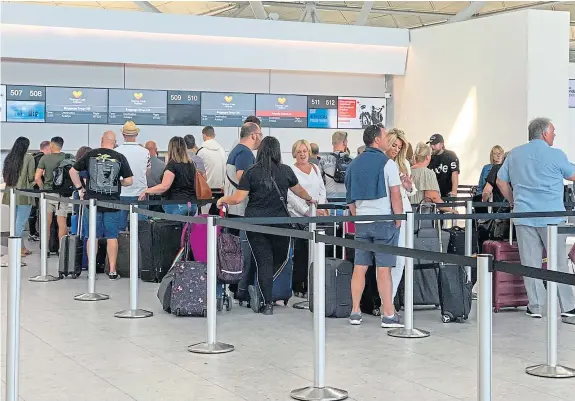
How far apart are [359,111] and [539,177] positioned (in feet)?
25.6

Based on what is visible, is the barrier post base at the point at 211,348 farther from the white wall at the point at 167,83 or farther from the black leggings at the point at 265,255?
the white wall at the point at 167,83

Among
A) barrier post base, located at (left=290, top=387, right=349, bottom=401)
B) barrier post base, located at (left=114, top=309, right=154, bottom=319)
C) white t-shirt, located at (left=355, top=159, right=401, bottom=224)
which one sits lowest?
barrier post base, located at (left=290, top=387, right=349, bottom=401)

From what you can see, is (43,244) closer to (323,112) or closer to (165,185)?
(165,185)

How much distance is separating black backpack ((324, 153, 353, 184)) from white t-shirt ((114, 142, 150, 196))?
6.77ft

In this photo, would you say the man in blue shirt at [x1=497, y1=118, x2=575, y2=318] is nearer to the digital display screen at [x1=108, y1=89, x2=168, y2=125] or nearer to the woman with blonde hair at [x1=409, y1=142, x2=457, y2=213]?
the woman with blonde hair at [x1=409, y1=142, x2=457, y2=213]

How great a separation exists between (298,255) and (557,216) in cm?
242

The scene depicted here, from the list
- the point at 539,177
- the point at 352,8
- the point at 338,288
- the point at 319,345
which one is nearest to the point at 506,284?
the point at 539,177

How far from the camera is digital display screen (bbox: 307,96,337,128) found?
15.0m

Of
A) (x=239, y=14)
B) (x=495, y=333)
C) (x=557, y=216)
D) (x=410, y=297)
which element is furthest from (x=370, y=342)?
(x=239, y=14)

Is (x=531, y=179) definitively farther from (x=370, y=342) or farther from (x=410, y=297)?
(x=370, y=342)

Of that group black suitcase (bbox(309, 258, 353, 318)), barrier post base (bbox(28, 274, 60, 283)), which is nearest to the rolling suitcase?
barrier post base (bbox(28, 274, 60, 283))

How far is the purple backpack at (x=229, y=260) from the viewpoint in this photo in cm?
757

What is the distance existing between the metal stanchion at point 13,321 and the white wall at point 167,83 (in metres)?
9.20

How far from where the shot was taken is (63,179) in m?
11.6
